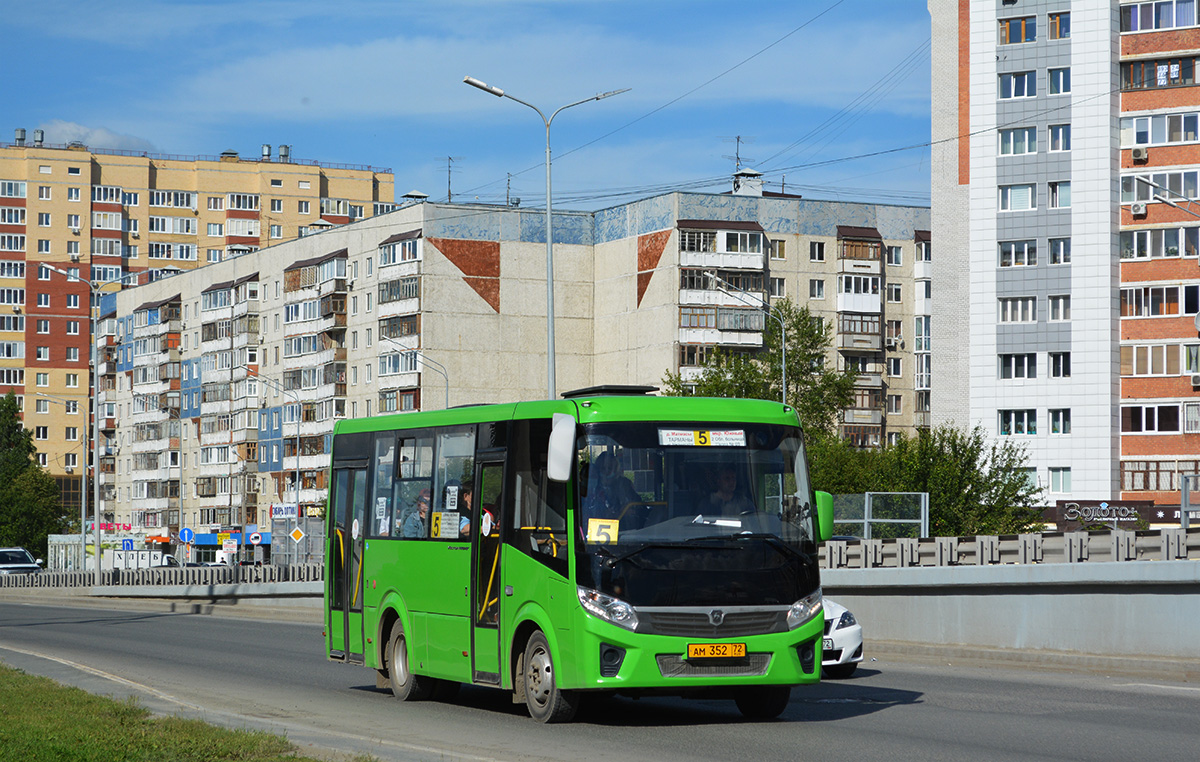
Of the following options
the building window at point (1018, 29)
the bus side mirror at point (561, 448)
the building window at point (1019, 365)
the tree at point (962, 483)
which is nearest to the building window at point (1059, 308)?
the building window at point (1019, 365)

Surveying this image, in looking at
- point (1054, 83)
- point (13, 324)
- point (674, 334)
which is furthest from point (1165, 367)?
point (13, 324)

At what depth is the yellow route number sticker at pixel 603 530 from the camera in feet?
44.1

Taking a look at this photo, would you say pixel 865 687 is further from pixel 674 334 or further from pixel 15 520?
pixel 15 520

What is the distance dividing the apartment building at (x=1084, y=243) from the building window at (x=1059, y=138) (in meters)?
0.07

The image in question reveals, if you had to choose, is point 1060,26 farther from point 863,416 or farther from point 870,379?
point 863,416

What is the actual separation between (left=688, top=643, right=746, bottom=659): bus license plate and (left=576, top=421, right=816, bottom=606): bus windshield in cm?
34

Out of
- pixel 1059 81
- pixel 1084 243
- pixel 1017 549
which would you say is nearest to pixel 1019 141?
pixel 1059 81

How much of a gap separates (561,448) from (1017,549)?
1584 centimetres

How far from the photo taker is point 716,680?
43.4 ft

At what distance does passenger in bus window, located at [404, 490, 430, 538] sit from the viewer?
16328 millimetres

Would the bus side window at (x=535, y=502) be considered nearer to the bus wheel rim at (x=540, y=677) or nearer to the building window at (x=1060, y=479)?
the bus wheel rim at (x=540, y=677)

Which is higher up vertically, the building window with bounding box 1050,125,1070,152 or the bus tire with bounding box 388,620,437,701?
the building window with bounding box 1050,125,1070,152

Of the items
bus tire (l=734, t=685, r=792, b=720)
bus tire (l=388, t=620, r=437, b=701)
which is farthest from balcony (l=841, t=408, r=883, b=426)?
bus tire (l=734, t=685, r=792, b=720)

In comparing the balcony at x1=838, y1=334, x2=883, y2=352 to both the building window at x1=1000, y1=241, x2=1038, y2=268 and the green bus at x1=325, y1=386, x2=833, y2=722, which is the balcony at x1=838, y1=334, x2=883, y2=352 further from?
the green bus at x1=325, y1=386, x2=833, y2=722
